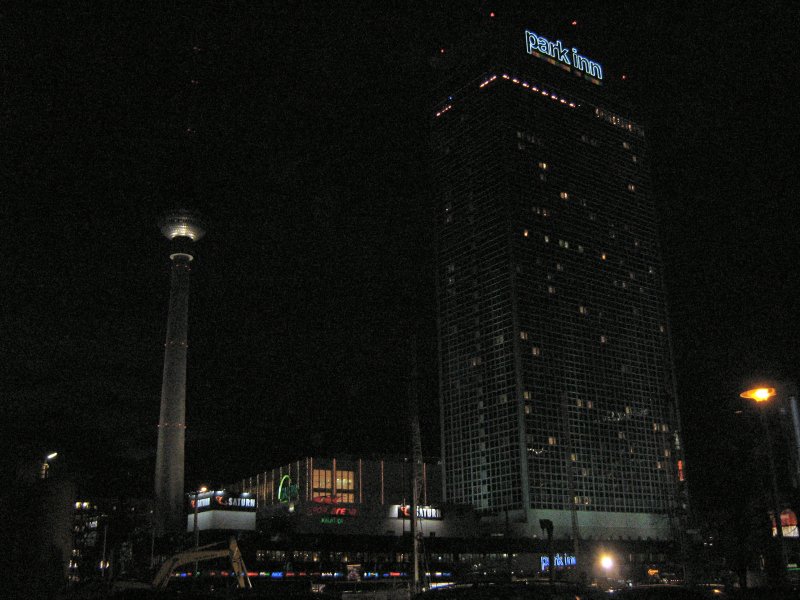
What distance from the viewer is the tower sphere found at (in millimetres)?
Answer: 189250

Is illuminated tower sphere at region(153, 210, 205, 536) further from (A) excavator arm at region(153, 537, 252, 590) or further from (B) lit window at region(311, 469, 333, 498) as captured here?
(A) excavator arm at region(153, 537, 252, 590)

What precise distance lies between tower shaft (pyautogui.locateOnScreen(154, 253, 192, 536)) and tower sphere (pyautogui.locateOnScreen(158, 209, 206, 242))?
22.9 metres

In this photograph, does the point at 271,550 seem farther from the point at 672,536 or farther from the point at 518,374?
the point at 672,536

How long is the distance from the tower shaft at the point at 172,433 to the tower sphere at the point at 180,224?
2295 centimetres

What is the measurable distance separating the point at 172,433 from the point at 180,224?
52.6m

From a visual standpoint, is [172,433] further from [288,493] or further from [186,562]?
[186,562]

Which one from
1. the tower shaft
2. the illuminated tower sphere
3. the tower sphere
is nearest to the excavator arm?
the illuminated tower sphere

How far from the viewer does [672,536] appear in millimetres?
184250

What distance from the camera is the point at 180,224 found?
623 ft

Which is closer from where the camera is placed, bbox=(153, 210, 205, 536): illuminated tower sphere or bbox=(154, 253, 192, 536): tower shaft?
bbox=(154, 253, 192, 536): tower shaft

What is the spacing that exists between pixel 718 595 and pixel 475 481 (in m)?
176

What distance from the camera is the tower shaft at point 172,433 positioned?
162 meters

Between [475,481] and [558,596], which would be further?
[475,481]

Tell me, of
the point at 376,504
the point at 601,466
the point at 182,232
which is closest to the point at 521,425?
the point at 601,466
